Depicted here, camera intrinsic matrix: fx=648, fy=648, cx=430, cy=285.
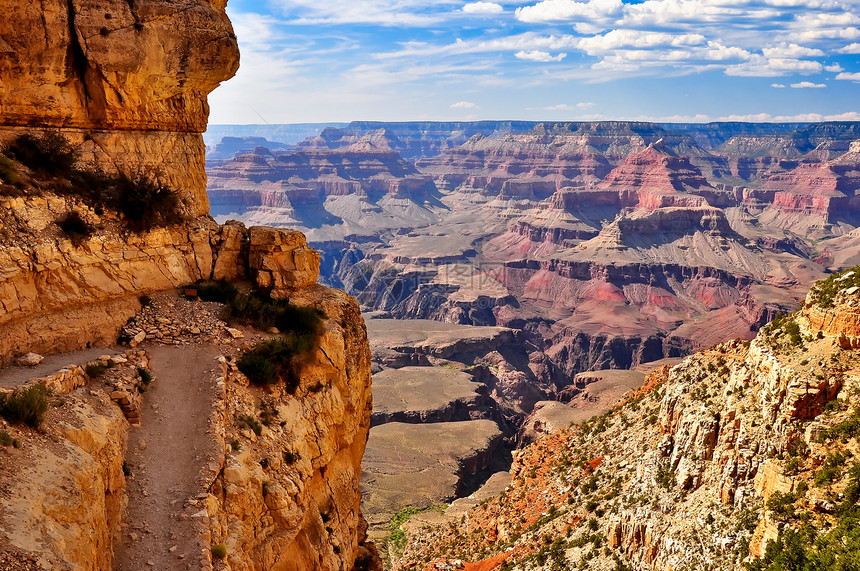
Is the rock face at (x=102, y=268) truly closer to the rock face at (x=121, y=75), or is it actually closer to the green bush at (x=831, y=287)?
the rock face at (x=121, y=75)

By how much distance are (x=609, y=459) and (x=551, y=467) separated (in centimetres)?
552

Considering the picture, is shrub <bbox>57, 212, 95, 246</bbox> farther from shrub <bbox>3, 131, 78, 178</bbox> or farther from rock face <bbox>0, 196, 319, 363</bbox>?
shrub <bbox>3, 131, 78, 178</bbox>

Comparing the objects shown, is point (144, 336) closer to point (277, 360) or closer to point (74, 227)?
point (74, 227)

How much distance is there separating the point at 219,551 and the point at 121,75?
13614 millimetres

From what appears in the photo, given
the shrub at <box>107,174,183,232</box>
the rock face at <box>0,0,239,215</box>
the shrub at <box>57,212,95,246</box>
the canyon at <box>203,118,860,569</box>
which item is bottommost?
the canyon at <box>203,118,860,569</box>

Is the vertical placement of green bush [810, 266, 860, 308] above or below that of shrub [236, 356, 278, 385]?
above

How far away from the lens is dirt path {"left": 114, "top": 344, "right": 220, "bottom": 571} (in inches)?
496

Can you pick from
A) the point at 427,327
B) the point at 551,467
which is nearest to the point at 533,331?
the point at 427,327

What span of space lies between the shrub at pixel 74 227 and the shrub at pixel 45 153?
5.28 ft

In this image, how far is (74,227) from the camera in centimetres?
1695

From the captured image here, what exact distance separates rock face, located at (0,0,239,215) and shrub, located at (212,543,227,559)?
11.8m

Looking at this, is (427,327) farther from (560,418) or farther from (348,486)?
(348,486)

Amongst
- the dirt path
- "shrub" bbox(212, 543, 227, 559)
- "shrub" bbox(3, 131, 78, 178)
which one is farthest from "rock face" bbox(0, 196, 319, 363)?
"shrub" bbox(212, 543, 227, 559)

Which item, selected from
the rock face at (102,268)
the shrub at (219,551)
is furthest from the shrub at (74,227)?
the shrub at (219,551)
